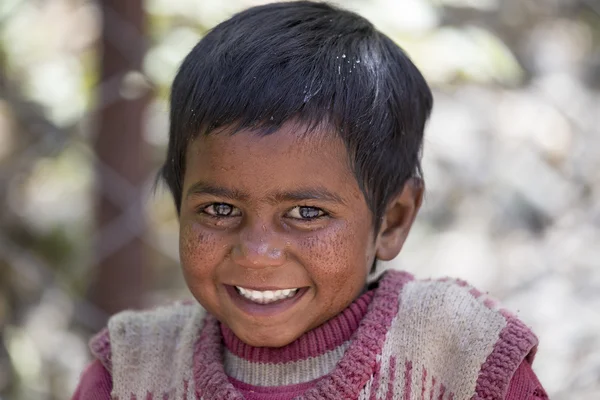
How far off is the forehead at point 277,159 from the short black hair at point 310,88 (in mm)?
15

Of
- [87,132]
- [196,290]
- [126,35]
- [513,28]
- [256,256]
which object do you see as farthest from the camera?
[513,28]

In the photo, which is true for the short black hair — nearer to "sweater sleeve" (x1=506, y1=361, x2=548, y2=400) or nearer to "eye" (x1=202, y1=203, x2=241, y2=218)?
"eye" (x1=202, y1=203, x2=241, y2=218)

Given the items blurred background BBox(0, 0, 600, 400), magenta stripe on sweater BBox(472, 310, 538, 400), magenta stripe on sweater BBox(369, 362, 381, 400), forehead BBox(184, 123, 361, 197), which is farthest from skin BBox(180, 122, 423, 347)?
blurred background BBox(0, 0, 600, 400)

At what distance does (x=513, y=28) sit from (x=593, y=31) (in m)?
0.31

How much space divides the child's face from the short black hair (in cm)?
3

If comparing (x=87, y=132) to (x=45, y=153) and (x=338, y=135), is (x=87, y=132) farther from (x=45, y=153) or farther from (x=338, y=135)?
(x=338, y=135)

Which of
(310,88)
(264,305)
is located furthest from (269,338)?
(310,88)

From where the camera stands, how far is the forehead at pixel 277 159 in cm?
118

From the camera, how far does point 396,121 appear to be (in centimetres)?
133

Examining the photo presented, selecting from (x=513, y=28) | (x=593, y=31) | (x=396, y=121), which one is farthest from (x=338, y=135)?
(x=593, y=31)

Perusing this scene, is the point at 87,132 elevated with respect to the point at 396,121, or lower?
lower

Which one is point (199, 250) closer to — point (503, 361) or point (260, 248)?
point (260, 248)

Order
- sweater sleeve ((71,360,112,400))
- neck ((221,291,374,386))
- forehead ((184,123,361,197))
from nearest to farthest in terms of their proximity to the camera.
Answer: forehead ((184,123,361,197)) < neck ((221,291,374,386)) < sweater sleeve ((71,360,112,400))

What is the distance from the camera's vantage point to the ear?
1.37 metres
